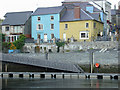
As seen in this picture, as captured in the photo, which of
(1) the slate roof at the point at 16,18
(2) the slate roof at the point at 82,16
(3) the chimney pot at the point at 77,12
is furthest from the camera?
(1) the slate roof at the point at 16,18

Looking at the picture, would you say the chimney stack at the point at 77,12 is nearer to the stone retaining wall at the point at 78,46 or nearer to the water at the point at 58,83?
the stone retaining wall at the point at 78,46

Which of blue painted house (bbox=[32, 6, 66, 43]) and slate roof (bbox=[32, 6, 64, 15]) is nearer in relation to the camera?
blue painted house (bbox=[32, 6, 66, 43])

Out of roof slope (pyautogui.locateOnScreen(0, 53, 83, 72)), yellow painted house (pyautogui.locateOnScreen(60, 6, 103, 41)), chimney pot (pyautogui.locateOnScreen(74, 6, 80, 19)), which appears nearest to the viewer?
roof slope (pyautogui.locateOnScreen(0, 53, 83, 72))

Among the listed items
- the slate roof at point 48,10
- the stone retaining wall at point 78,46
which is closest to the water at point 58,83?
the stone retaining wall at point 78,46

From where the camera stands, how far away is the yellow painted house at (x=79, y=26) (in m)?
59.8

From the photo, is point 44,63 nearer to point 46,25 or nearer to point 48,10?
point 46,25

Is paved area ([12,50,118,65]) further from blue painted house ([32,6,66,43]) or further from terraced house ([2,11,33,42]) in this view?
terraced house ([2,11,33,42])

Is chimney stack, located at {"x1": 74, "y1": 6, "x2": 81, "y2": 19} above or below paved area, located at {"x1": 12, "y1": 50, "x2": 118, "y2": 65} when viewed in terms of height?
above

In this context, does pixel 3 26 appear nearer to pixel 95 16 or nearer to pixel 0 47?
pixel 0 47

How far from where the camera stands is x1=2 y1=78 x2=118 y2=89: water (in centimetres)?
3719

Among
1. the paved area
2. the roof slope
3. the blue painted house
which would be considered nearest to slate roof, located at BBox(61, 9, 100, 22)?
the blue painted house

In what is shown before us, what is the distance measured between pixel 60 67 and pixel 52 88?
31.3ft

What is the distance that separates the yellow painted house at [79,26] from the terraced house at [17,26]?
772cm

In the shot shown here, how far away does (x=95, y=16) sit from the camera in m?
63.2
